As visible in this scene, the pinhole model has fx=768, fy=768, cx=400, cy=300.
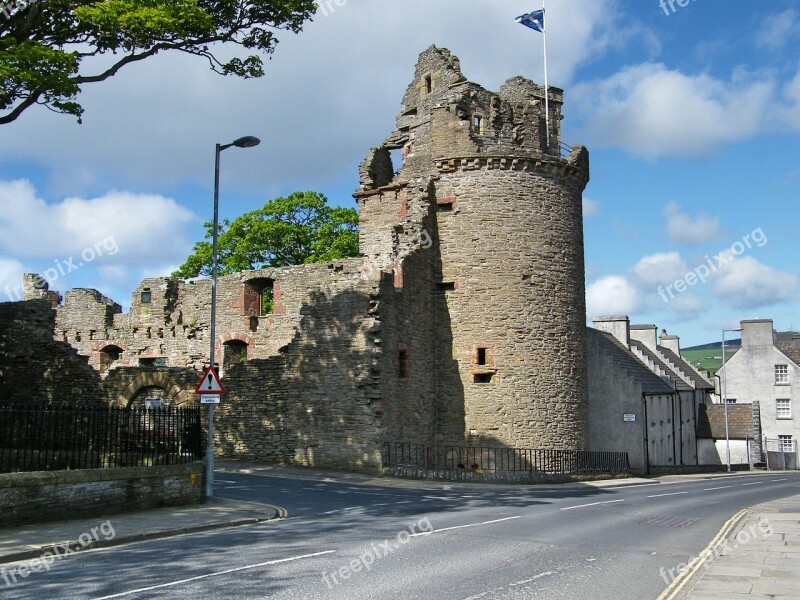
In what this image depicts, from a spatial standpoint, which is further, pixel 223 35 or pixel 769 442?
pixel 769 442

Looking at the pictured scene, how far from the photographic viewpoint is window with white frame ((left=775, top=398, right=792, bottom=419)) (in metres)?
54.6

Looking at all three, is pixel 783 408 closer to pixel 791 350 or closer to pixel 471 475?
pixel 791 350

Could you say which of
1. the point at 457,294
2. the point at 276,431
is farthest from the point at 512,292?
the point at 276,431

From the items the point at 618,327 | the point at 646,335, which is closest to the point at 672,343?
the point at 646,335

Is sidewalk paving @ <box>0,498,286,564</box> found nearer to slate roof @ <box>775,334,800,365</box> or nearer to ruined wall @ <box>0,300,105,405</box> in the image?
ruined wall @ <box>0,300,105,405</box>

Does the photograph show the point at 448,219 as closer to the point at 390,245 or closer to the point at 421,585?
the point at 390,245

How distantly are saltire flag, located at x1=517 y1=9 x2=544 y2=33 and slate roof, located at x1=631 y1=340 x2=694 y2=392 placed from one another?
74.2ft

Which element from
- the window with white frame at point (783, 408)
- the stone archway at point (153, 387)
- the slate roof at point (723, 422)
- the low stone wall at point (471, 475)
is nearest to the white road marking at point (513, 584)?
the low stone wall at point (471, 475)

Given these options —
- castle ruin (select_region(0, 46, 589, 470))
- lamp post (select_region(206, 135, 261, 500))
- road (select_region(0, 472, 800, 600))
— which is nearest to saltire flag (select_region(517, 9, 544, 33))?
castle ruin (select_region(0, 46, 589, 470))

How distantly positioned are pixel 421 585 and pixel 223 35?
14.1 meters

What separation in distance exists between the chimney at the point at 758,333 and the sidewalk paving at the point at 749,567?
45.5 meters

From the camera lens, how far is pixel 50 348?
27.3m

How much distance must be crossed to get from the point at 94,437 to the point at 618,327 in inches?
1367

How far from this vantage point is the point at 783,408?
54875mm
